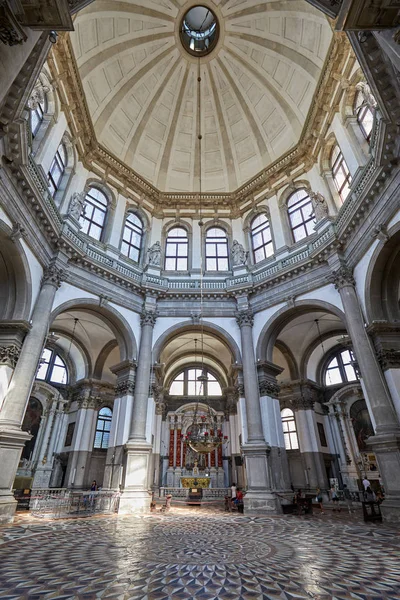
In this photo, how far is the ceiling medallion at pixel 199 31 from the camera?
19672mm

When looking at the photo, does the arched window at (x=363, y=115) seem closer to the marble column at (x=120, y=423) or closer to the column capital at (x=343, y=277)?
the column capital at (x=343, y=277)

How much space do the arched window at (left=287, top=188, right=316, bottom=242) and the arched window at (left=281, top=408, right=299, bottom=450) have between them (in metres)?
10.7

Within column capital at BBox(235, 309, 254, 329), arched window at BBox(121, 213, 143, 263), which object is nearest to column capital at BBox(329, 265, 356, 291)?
column capital at BBox(235, 309, 254, 329)

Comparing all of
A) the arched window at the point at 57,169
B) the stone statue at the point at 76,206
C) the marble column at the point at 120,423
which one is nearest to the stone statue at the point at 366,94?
the stone statue at the point at 76,206

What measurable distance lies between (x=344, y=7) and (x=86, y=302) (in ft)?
42.0

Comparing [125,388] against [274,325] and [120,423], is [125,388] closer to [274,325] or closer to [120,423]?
[120,423]

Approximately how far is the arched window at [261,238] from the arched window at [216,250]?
1.79 metres

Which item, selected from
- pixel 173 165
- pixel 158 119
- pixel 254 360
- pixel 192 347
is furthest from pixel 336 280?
pixel 158 119

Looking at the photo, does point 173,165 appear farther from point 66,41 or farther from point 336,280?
point 336,280

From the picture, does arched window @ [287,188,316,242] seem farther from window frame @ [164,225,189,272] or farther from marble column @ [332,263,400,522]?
window frame @ [164,225,189,272]

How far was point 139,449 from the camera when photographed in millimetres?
12992

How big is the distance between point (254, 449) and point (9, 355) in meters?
9.96

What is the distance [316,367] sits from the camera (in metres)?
20.4

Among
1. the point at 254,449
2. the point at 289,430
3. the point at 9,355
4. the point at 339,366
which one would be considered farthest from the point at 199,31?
the point at 289,430
